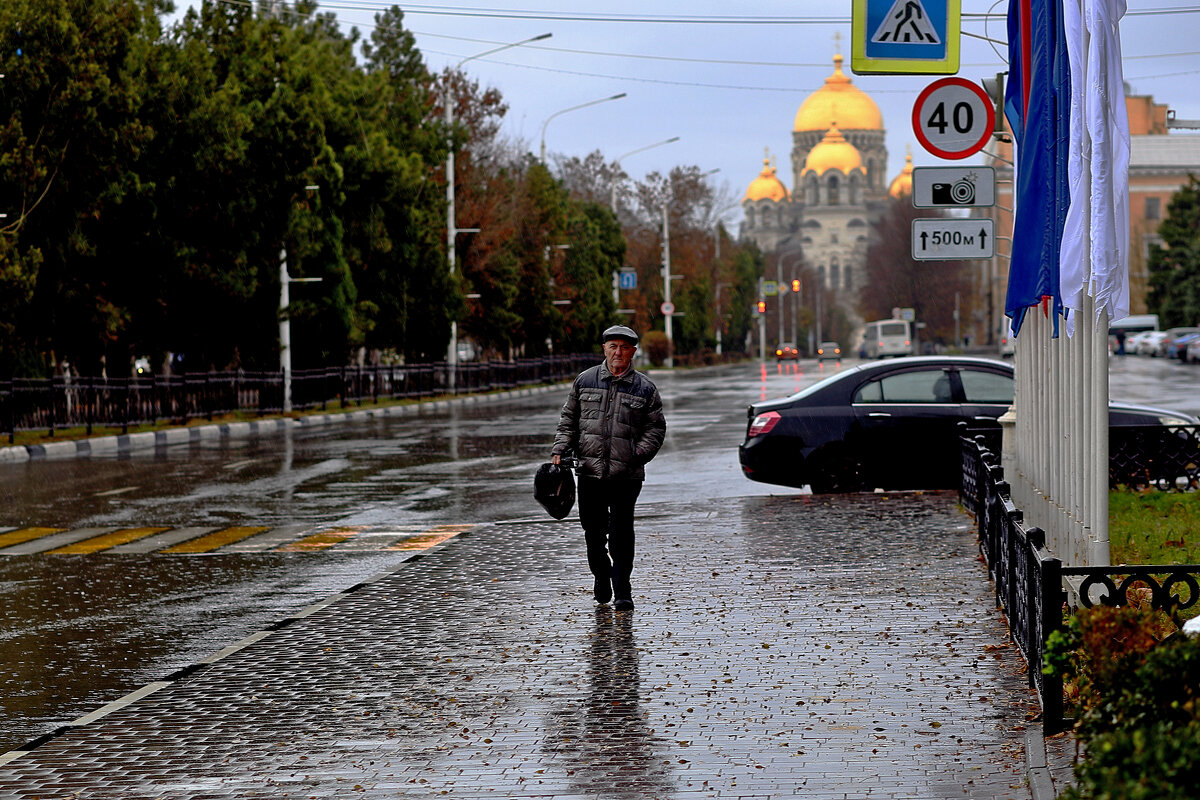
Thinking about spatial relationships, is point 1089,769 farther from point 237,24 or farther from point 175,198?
point 237,24

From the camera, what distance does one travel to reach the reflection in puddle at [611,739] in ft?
20.0

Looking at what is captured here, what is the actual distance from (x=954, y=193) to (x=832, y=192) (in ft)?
570

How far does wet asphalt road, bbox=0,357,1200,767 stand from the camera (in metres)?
9.05

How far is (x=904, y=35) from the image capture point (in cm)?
1320

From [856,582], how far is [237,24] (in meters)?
30.8

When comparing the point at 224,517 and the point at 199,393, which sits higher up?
the point at 199,393

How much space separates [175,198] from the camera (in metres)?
33.2

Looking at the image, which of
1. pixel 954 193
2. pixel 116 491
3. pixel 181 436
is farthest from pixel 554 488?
pixel 181 436

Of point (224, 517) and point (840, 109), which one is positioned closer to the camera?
point (224, 517)

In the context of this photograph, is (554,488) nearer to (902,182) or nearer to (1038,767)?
(1038,767)

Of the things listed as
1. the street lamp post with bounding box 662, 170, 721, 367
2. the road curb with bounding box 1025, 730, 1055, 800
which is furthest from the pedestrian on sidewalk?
the street lamp post with bounding box 662, 170, 721, 367

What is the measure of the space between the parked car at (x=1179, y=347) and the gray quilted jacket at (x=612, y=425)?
216ft

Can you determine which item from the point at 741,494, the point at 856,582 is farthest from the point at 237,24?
the point at 856,582

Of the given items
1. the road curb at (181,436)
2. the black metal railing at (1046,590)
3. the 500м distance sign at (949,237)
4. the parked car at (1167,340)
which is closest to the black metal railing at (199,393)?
the road curb at (181,436)
